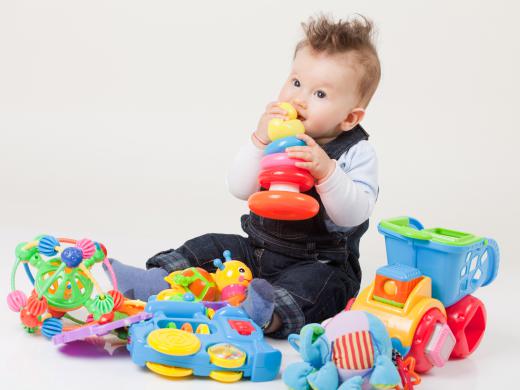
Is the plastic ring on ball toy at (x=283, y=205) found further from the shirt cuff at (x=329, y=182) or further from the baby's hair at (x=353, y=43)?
the baby's hair at (x=353, y=43)

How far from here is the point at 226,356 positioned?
2049mm

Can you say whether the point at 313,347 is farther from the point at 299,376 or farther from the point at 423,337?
the point at 423,337

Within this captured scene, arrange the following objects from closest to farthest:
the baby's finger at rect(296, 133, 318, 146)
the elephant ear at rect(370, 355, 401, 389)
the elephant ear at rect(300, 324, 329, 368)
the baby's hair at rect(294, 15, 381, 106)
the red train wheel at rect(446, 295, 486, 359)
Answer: the elephant ear at rect(370, 355, 401, 389)
the elephant ear at rect(300, 324, 329, 368)
the red train wheel at rect(446, 295, 486, 359)
the baby's finger at rect(296, 133, 318, 146)
the baby's hair at rect(294, 15, 381, 106)

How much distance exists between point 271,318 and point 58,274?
0.58 meters

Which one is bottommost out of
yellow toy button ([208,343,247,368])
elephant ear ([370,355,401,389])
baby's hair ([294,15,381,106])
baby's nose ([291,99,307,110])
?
yellow toy button ([208,343,247,368])

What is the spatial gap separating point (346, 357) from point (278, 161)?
0.66 meters

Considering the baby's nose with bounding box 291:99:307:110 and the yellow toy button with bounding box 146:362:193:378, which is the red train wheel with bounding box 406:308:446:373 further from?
the baby's nose with bounding box 291:99:307:110

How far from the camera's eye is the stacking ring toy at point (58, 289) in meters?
2.22

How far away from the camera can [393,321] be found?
2115mm

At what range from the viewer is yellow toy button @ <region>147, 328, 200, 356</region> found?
2.00 metres

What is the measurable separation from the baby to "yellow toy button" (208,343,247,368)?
1.23ft

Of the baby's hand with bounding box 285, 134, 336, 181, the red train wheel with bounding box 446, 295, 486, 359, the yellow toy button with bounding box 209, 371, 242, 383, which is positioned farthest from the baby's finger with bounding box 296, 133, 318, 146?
the yellow toy button with bounding box 209, 371, 242, 383

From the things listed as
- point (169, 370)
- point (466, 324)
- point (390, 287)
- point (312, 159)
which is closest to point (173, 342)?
point (169, 370)

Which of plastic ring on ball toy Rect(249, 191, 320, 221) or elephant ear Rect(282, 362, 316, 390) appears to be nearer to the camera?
elephant ear Rect(282, 362, 316, 390)
